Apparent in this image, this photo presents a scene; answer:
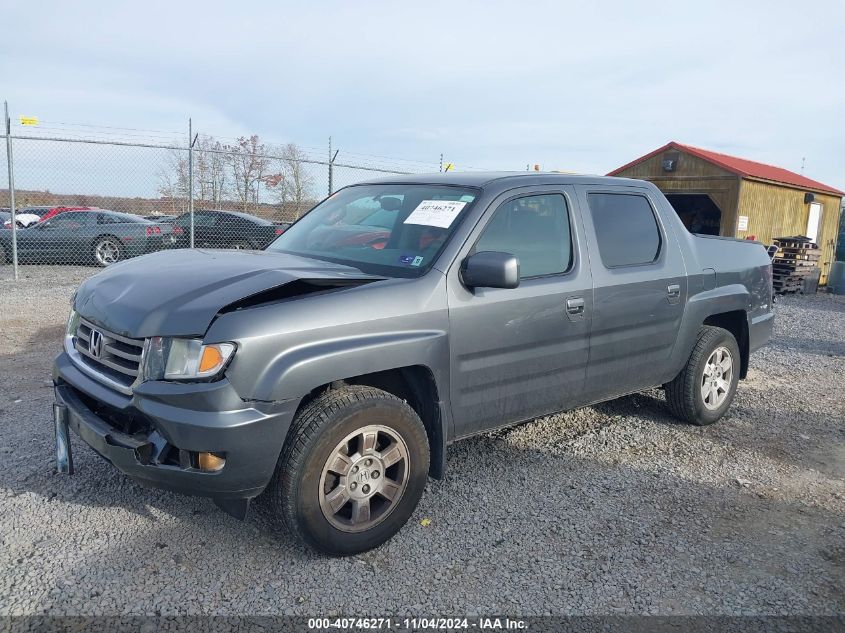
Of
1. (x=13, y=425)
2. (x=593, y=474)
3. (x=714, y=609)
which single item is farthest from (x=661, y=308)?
(x=13, y=425)

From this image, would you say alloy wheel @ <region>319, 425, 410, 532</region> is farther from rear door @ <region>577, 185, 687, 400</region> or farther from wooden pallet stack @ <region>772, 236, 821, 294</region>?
wooden pallet stack @ <region>772, 236, 821, 294</region>

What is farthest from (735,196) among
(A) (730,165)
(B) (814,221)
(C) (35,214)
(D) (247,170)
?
(C) (35,214)

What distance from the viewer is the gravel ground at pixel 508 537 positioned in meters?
2.83

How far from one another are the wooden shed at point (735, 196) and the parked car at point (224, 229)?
9.85 meters

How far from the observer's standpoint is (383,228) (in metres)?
3.94

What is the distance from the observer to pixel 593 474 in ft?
13.6

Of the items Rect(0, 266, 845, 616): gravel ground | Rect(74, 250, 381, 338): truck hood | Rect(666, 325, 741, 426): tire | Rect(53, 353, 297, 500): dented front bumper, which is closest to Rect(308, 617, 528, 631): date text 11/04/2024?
Rect(0, 266, 845, 616): gravel ground

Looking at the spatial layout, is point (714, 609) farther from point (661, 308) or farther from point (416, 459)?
point (661, 308)

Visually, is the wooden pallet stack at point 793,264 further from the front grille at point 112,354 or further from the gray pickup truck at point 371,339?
the front grille at point 112,354

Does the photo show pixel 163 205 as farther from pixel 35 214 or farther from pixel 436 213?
pixel 436 213

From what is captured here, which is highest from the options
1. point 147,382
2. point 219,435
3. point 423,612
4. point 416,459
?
point 147,382

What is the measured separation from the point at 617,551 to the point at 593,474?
2.98 feet

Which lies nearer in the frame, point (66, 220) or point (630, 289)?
point (630, 289)

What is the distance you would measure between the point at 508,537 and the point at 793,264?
14625 mm
